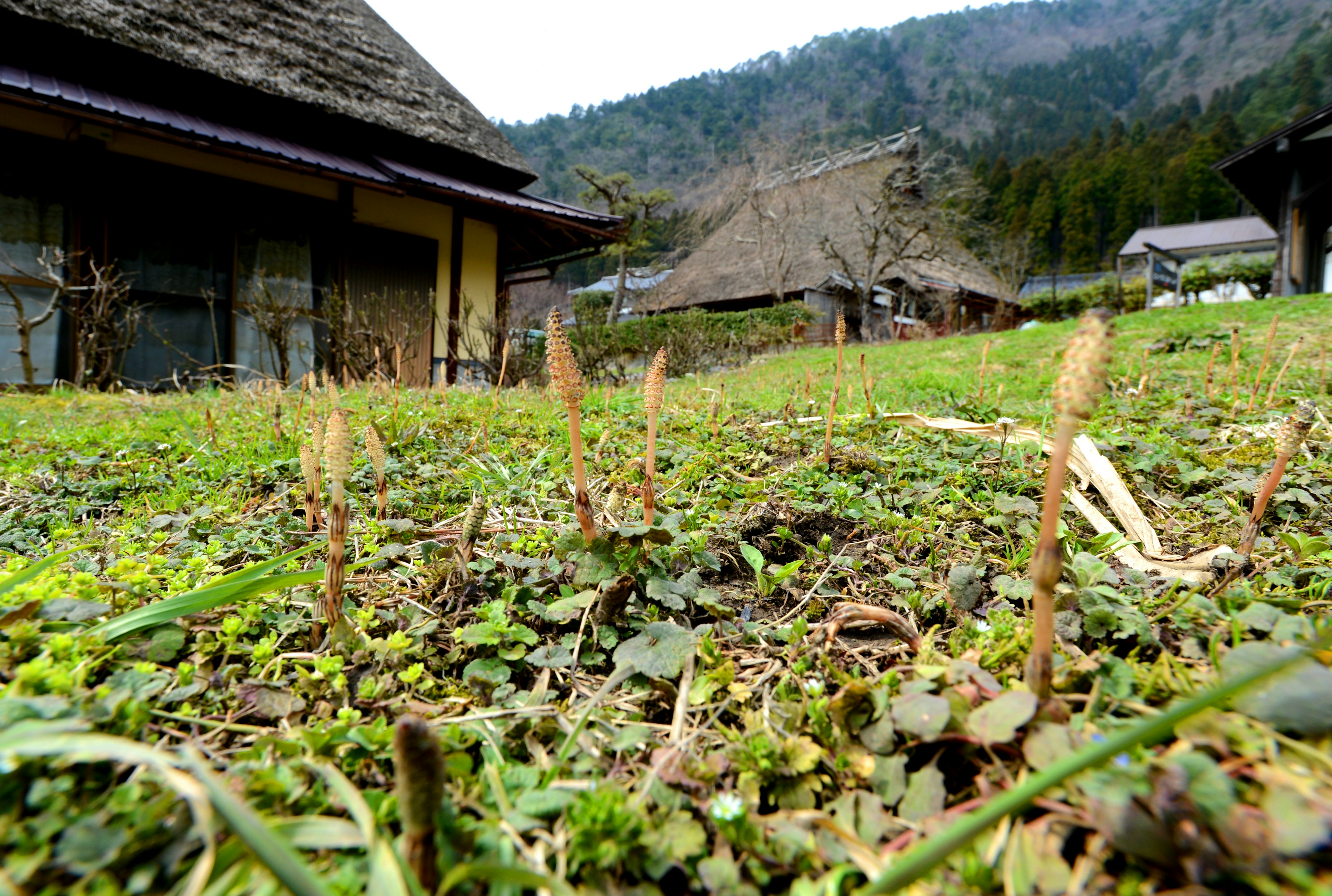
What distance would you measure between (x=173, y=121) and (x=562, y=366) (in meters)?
6.95

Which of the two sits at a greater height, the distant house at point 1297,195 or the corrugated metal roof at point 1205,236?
the corrugated metal roof at point 1205,236

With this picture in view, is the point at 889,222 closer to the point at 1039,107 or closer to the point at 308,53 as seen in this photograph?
the point at 308,53

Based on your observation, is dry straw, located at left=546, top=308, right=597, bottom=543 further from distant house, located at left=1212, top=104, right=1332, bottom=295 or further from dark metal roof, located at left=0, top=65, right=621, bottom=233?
distant house, located at left=1212, top=104, right=1332, bottom=295

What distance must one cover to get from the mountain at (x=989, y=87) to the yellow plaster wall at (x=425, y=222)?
25016 millimetres

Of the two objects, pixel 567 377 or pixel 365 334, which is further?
pixel 365 334

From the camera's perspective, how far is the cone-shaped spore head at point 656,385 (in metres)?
1.31

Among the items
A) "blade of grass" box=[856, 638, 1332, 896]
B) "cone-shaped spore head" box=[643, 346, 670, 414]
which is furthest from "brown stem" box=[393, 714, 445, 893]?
"cone-shaped spore head" box=[643, 346, 670, 414]

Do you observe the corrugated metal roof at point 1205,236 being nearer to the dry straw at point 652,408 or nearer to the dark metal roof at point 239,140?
the dark metal roof at point 239,140

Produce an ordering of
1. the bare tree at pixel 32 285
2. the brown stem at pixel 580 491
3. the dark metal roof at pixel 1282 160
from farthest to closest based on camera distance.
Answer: the dark metal roof at pixel 1282 160 < the bare tree at pixel 32 285 < the brown stem at pixel 580 491

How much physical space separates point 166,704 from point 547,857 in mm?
662

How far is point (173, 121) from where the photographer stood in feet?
18.8

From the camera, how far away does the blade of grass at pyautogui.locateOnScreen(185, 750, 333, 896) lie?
1.73ft

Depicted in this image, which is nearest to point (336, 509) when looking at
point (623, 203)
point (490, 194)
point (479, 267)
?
point (490, 194)

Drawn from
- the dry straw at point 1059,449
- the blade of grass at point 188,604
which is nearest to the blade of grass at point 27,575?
the blade of grass at point 188,604
